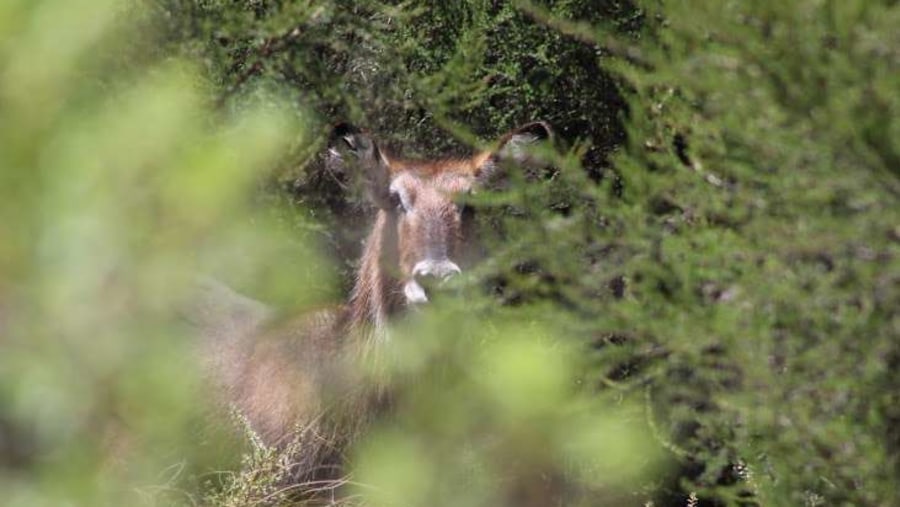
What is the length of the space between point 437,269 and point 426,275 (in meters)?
0.05

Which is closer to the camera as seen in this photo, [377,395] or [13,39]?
[13,39]

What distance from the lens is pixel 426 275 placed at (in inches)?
251

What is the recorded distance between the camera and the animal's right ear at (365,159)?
6916 millimetres

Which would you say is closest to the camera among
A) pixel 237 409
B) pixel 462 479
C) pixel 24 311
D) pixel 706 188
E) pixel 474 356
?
pixel 24 311

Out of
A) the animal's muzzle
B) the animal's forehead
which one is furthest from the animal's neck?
the animal's muzzle

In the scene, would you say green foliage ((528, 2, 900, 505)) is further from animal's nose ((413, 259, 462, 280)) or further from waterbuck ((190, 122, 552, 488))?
waterbuck ((190, 122, 552, 488))

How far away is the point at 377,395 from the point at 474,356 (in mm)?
662

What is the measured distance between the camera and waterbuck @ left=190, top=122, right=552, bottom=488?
6.48m

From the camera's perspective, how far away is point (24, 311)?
6.58 feet

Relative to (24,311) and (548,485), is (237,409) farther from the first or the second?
(24,311)

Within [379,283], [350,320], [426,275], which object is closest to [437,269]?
[426,275]

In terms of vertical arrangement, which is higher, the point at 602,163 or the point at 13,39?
the point at 13,39

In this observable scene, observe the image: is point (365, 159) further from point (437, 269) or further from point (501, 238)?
point (437, 269)

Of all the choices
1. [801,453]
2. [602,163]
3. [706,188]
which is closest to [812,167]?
[706,188]
